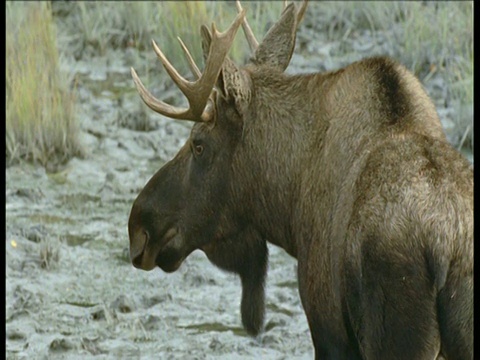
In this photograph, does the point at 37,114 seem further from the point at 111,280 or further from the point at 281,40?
the point at 281,40

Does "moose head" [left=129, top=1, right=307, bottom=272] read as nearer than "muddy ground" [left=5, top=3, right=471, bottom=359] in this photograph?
Yes

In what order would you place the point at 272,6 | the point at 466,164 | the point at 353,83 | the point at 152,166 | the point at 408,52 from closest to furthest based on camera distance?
1. the point at 466,164
2. the point at 353,83
3. the point at 152,166
4. the point at 408,52
5. the point at 272,6

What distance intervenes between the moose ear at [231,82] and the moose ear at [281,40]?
0.30 m

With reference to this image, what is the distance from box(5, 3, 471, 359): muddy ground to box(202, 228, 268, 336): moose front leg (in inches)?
23.4

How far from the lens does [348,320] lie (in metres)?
5.37

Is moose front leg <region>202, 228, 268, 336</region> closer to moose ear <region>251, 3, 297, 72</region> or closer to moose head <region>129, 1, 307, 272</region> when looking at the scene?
moose head <region>129, 1, 307, 272</region>

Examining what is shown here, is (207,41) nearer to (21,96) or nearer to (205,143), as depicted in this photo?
(205,143)

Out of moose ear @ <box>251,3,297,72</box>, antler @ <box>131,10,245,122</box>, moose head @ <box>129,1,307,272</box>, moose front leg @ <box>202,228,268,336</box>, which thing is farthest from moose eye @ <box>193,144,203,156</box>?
moose ear @ <box>251,3,297,72</box>

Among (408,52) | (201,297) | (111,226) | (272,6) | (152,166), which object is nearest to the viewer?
(201,297)

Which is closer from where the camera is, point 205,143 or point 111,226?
point 205,143

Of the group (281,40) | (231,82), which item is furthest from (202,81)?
(281,40)

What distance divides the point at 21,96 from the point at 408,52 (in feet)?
9.84

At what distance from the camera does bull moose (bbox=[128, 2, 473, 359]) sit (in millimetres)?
5004

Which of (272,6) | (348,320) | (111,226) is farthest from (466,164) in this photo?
(272,6)
